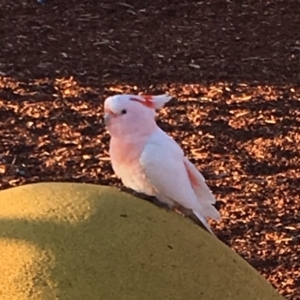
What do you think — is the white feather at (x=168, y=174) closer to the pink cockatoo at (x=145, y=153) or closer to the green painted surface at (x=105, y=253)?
the pink cockatoo at (x=145, y=153)

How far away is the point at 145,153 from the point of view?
6.90ft

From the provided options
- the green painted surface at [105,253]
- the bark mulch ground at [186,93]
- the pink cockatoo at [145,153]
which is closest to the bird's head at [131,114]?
the pink cockatoo at [145,153]

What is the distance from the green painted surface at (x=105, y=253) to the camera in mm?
1414

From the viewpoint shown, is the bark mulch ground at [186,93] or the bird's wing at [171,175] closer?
the bird's wing at [171,175]

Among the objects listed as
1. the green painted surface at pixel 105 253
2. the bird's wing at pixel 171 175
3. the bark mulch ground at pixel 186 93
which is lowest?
the bark mulch ground at pixel 186 93

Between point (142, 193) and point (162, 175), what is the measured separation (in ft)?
0.31

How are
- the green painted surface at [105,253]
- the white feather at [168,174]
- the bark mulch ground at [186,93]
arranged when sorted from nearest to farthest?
the green painted surface at [105,253] → the white feather at [168,174] → the bark mulch ground at [186,93]

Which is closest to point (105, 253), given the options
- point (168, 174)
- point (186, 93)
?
point (168, 174)

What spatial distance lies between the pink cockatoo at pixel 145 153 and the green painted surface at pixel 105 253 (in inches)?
12.4

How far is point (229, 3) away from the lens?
18.5 feet

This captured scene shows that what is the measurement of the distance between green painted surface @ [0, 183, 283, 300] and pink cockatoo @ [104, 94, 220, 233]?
1.03 feet

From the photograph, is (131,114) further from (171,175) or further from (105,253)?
(105,253)

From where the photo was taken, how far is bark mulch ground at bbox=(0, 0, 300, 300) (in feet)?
11.6

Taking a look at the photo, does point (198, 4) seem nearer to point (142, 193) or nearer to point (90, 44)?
point (90, 44)
